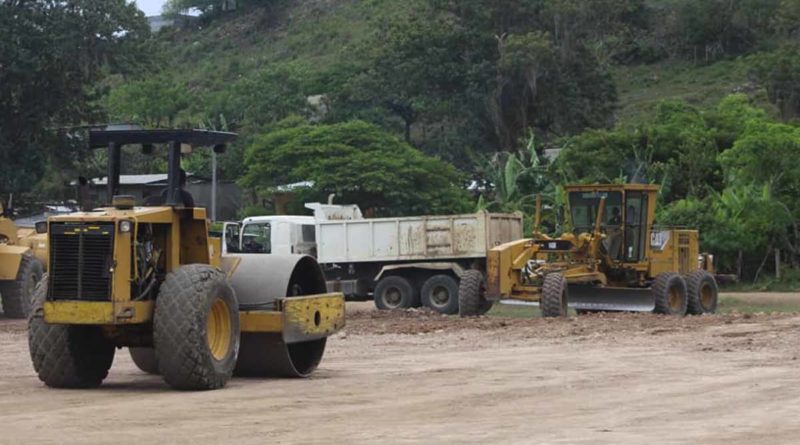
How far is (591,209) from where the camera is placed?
26562mm

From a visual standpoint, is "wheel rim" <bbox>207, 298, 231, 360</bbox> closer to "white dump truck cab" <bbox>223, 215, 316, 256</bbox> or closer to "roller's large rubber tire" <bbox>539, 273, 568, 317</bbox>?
"roller's large rubber tire" <bbox>539, 273, 568, 317</bbox>

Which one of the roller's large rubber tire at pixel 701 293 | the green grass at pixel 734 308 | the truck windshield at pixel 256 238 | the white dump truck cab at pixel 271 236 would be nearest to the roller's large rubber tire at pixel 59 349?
the green grass at pixel 734 308

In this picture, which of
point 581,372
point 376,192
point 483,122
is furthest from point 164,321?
point 483,122

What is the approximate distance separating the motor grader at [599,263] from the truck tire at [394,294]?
3.41 meters

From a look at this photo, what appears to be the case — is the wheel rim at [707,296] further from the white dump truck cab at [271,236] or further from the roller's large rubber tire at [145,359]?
the roller's large rubber tire at [145,359]

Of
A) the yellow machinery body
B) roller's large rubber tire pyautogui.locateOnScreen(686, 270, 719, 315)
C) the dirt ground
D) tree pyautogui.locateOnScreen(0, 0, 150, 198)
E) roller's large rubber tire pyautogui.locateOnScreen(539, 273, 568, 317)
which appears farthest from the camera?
tree pyautogui.locateOnScreen(0, 0, 150, 198)

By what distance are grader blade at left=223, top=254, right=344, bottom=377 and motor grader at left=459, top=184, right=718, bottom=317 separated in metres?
11.1

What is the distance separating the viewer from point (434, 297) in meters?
30.2

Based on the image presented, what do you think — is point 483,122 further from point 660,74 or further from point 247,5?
point 247,5

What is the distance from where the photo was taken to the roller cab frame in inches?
1018

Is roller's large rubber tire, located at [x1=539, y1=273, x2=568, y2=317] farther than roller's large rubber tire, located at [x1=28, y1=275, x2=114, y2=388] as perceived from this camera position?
Yes

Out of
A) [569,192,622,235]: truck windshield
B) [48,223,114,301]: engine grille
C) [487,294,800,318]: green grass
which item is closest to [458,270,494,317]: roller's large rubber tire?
[487,294,800,318]: green grass

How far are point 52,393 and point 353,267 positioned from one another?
18.7 metres

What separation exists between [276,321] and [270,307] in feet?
0.85
